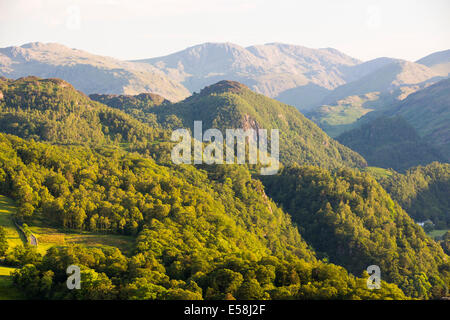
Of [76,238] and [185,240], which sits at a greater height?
[76,238]

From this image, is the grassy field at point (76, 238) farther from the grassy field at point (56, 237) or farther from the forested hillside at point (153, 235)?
the forested hillside at point (153, 235)

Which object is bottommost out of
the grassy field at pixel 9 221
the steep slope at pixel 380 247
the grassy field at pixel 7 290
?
the steep slope at pixel 380 247

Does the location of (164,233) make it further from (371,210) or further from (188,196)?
(371,210)

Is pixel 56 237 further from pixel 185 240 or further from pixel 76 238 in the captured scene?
pixel 185 240

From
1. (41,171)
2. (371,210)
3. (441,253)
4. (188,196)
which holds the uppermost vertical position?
(41,171)

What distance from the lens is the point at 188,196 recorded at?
13812cm

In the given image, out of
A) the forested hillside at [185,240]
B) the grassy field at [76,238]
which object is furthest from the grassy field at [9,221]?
the grassy field at [76,238]

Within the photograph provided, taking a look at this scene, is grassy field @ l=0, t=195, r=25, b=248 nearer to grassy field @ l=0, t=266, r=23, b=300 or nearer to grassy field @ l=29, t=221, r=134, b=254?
grassy field @ l=29, t=221, r=134, b=254

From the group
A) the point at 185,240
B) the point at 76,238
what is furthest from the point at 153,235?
the point at 76,238

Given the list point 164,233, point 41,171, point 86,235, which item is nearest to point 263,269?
point 164,233

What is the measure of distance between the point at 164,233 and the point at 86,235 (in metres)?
19.8

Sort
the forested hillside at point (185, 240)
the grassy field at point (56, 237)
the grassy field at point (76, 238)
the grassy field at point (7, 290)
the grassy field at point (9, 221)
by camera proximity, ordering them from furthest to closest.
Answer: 1. the grassy field at point (76, 238)
2. the grassy field at point (56, 237)
3. the grassy field at point (9, 221)
4. the forested hillside at point (185, 240)
5. the grassy field at point (7, 290)

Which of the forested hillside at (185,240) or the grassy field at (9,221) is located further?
the grassy field at (9,221)

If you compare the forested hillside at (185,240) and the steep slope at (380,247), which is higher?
the forested hillside at (185,240)
